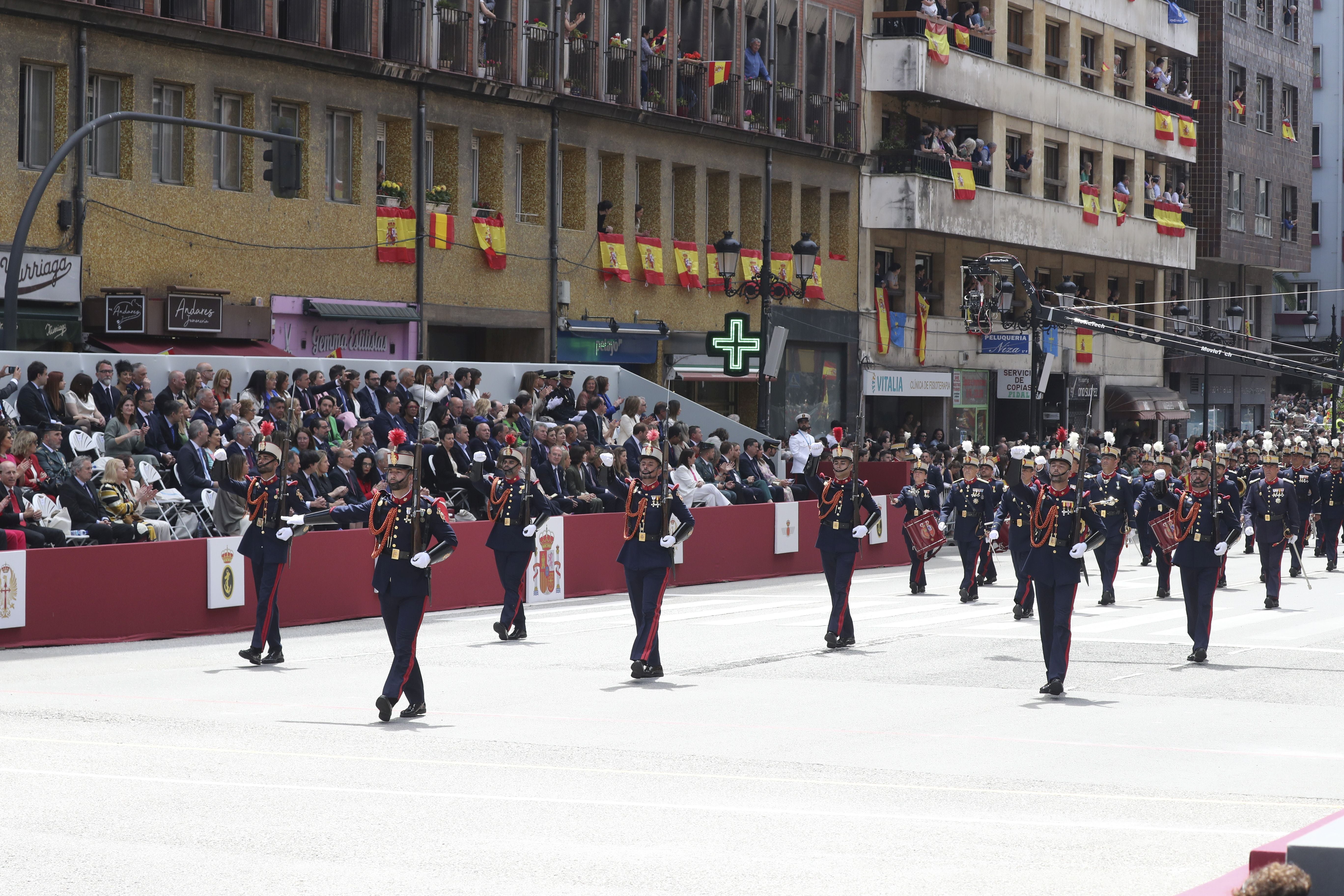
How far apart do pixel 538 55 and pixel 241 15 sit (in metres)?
7.60

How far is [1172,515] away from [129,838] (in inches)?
559

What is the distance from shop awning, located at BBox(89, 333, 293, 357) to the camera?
2756 centimetres

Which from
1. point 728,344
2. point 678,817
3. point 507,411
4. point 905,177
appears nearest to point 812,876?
point 678,817

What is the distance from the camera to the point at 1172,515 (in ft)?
68.0

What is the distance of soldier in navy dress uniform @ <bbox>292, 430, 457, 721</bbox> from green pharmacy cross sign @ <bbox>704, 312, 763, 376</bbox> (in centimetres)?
1834

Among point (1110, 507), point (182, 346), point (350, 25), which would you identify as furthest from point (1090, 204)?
point (182, 346)

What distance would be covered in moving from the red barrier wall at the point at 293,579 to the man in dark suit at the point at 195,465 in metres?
1.57

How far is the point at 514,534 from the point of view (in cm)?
1939

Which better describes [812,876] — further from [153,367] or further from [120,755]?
[153,367]

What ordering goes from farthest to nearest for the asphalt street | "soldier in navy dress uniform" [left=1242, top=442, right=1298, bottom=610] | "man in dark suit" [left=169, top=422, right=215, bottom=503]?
"soldier in navy dress uniform" [left=1242, top=442, right=1298, bottom=610], "man in dark suit" [left=169, top=422, right=215, bottom=503], the asphalt street

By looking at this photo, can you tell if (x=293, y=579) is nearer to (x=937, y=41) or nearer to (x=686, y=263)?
(x=686, y=263)

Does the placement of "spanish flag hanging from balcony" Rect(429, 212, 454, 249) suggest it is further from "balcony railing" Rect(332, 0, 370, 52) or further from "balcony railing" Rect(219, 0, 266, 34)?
"balcony railing" Rect(219, 0, 266, 34)

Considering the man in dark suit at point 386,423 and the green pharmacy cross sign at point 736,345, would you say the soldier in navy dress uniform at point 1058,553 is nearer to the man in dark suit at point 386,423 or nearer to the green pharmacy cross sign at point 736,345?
the man in dark suit at point 386,423

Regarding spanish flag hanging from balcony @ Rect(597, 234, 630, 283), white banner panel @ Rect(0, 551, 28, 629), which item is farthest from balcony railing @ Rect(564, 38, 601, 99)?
white banner panel @ Rect(0, 551, 28, 629)
